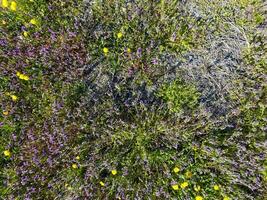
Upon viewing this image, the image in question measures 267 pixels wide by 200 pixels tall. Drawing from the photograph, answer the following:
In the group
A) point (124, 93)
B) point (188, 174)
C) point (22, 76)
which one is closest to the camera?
point (188, 174)

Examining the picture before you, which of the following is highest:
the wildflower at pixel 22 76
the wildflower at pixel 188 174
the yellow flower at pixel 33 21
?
the yellow flower at pixel 33 21

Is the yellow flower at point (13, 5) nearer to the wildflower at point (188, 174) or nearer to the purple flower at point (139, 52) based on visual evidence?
the purple flower at point (139, 52)

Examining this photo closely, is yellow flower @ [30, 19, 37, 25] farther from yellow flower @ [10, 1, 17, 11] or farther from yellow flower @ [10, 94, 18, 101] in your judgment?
yellow flower @ [10, 94, 18, 101]

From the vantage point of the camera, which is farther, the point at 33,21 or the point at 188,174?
the point at 33,21

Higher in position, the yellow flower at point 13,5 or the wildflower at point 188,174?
the yellow flower at point 13,5

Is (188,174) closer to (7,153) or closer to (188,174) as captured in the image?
(188,174)

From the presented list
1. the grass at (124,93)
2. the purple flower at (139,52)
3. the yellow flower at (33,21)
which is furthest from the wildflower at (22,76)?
the purple flower at (139,52)

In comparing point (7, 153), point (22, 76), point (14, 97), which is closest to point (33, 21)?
point (22, 76)

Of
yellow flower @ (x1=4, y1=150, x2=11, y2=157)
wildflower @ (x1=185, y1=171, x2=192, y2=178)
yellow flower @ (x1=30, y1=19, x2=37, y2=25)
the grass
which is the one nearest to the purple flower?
the grass

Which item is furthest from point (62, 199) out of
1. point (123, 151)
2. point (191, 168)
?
point (191, 168)

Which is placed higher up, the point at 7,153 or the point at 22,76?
the point at 22,76

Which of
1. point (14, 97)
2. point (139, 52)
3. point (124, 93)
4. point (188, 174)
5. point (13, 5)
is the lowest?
point (14, 97)

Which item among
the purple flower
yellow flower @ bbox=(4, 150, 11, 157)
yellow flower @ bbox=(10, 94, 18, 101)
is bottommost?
yellow flower @ bbox=(4, 150, 11, 157)
